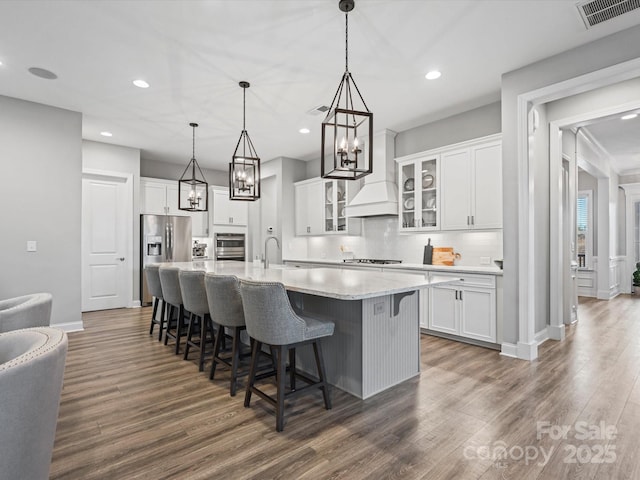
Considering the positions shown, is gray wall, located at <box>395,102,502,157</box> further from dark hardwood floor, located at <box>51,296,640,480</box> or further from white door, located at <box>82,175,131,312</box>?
white door, located at <box>82,175,131,312</box>

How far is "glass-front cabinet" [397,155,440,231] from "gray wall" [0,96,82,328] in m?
4.54

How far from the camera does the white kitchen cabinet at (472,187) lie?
4.01 meters

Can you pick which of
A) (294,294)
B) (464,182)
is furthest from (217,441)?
(464,182)

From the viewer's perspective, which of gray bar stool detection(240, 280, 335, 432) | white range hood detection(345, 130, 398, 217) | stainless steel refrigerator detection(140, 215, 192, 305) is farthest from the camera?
stainless steel refrigerator detection(140, 215, 192, 305)

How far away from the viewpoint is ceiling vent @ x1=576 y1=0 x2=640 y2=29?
95.8 inches

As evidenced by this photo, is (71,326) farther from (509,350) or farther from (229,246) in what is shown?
(509,350)

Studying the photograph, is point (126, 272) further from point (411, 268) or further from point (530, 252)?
point (530, 252)

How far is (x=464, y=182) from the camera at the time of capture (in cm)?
430

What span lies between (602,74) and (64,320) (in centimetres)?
649

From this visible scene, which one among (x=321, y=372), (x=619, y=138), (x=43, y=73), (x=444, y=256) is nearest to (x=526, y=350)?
(x=444, y=256)

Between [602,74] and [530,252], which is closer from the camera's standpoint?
[602,74]

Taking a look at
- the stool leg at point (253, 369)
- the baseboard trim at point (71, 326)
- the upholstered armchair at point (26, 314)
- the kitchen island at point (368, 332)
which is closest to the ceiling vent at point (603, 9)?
the kitchen island at point (368, 332)

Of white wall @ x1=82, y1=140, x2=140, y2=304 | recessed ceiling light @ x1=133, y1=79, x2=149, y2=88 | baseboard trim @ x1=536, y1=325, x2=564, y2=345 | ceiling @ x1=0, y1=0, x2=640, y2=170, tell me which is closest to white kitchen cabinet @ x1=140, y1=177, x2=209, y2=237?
white wall @ x1=82, y1=140, x2=140, y2=304

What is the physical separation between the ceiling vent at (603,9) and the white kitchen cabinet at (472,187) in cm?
146
